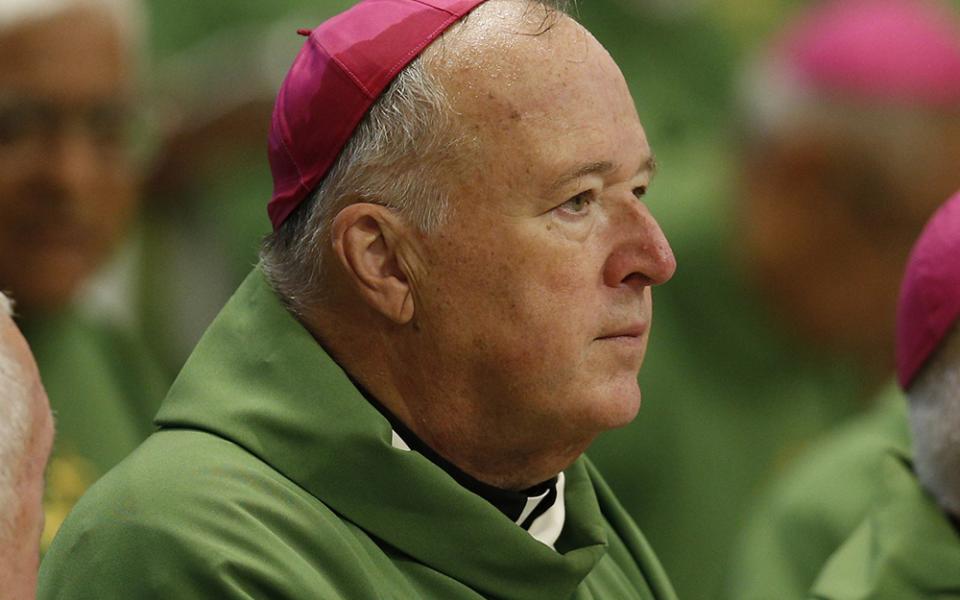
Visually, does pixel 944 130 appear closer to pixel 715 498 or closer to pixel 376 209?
pixel 715 498

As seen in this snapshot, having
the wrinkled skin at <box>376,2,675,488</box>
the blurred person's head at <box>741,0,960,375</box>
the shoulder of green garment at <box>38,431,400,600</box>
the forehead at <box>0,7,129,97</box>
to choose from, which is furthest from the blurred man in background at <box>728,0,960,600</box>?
the shoulder of green garment at <box>38,431,400,600</box>

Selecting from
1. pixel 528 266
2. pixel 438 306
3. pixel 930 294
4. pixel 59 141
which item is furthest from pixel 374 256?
pixel 59 141

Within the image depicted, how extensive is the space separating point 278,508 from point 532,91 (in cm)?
70

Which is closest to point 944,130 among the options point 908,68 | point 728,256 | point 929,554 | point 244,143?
point 908,68

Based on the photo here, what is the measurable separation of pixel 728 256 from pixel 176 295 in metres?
1.71

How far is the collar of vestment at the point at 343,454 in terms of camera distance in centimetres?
287

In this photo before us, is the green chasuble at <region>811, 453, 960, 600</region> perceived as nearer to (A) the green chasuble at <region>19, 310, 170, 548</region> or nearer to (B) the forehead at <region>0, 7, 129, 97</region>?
(A) the green chasuble at <region>19, 310, 170, 548</region>

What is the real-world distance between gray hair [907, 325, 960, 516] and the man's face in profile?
863 millimetres

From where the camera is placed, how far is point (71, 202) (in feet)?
15.2

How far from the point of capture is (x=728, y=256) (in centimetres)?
629

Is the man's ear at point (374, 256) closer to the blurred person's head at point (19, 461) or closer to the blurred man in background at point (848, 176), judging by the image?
the blurred person's head at point (19, 461)

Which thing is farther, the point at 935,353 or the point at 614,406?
the point at 935,353

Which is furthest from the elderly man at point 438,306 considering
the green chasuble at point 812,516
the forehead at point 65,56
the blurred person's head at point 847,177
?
the blurred person's head at point 847,177

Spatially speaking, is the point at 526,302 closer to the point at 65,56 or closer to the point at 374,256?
the point at 374,256
